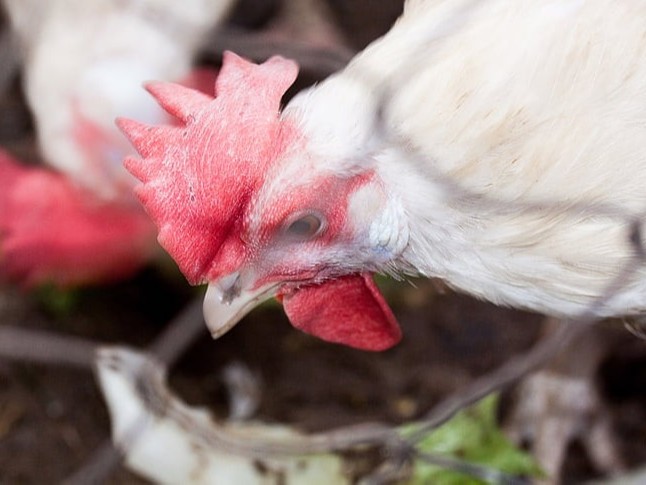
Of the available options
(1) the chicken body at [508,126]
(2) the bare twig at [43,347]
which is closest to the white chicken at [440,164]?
(1) the chicken body at [508,126]

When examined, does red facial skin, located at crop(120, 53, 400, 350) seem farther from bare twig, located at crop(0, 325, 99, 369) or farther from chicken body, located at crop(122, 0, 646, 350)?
bare twig, located at crop(0, 325, 99, 369)

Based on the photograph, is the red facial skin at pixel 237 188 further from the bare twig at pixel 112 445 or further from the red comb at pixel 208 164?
the bare twig at pixel 112 445

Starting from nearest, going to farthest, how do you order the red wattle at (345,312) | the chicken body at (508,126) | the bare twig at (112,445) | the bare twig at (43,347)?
the chicken body at (508,126) < the red wattle at (345,312) < the bare twig at (43,347) < the bare twig at (112,445)

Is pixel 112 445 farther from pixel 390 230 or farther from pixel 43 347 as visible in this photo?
pixel 390 230

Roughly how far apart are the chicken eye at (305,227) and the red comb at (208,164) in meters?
0.05

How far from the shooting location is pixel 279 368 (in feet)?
Result: 5.16

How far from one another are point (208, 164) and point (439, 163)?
0.61 feet

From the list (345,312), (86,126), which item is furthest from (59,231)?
(345,312)

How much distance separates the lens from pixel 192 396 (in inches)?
60.2

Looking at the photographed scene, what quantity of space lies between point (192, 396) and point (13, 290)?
0.35 m

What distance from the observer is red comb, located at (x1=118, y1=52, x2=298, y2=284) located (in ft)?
2.48

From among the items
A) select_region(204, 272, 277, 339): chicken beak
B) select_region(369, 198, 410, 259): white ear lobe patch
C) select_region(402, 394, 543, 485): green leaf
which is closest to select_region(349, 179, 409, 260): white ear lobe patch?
select_region(369, 198, 410, 259): white ear lobe patch

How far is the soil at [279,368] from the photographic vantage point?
1.46 meters

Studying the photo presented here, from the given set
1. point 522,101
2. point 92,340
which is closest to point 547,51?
point 522,101
